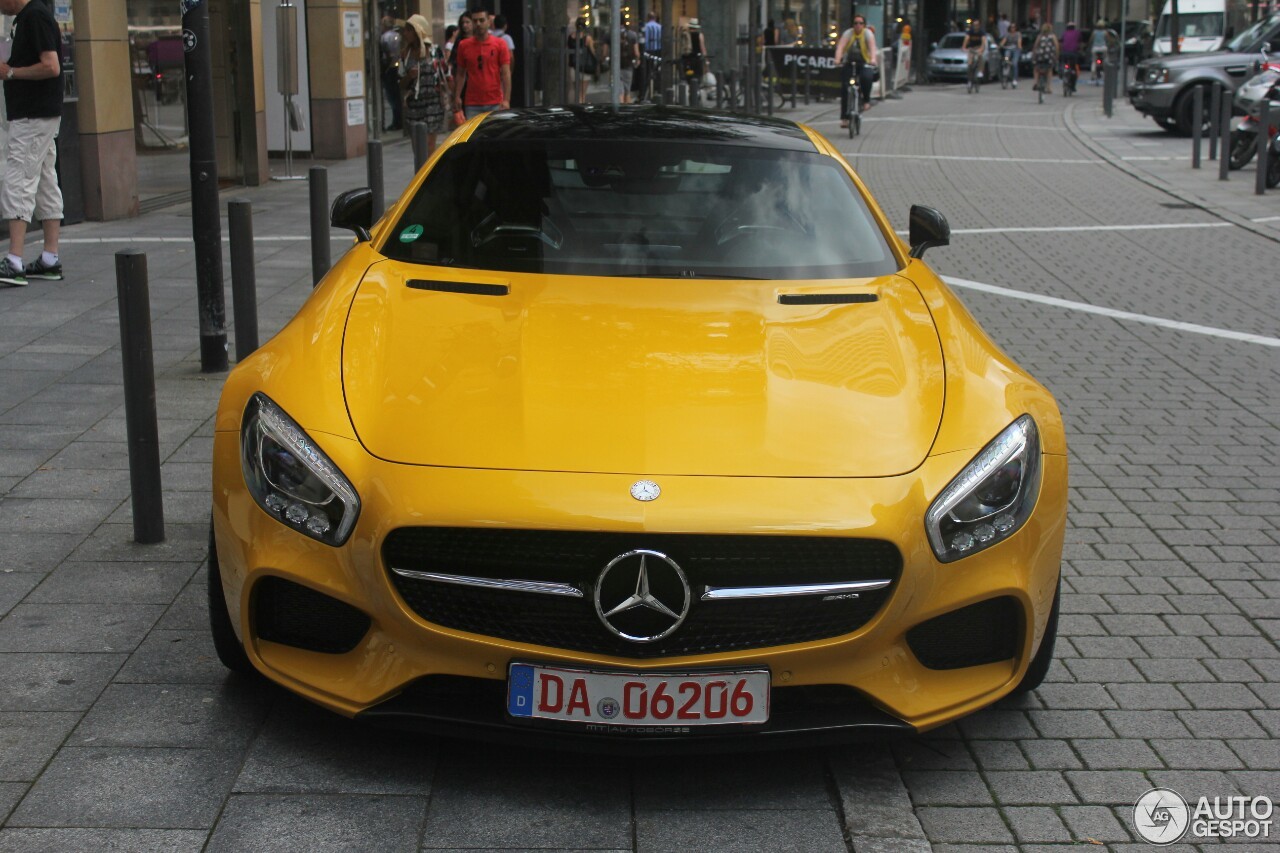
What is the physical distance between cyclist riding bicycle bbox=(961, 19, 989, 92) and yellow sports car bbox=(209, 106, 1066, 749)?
42.4m

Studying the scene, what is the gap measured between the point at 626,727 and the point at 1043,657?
1.16 metres

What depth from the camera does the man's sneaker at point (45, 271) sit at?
33.3 ft

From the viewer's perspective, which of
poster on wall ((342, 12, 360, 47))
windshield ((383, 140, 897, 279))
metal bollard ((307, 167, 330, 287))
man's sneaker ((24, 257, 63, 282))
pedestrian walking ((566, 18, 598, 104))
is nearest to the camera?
windshield ((383, 140, 897, 279))

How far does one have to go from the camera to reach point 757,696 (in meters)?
3.35

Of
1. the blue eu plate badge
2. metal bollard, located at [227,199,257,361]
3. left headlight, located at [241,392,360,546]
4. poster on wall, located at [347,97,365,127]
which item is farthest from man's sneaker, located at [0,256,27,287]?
poster on wall, located at [347,97,365,127]

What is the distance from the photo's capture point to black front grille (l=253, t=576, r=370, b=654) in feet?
11.4

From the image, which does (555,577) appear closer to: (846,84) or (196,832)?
(196,832)

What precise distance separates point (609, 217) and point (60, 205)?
6.37 meters

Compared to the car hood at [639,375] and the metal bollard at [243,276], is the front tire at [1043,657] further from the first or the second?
the metal bollard at [243,276]

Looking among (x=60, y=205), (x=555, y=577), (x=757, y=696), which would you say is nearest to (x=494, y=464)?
(x=555, y=577)

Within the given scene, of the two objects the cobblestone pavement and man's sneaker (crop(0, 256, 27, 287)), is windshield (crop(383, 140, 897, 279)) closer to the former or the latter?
the cobblestone pavement

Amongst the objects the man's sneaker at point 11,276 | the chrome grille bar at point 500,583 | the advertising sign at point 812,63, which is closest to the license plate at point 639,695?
the chrome grille bar at point 500,583

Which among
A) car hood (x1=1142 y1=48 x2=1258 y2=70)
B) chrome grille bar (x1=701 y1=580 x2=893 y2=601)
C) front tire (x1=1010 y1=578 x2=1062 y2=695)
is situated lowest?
front tire (x1=1010 y1=578 x2=1062 y2=695)

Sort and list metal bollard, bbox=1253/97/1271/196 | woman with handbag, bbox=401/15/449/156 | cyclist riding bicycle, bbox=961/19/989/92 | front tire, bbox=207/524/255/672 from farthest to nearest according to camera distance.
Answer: cyclist riding bicycle, bbox=961/19/989/92, metal bollard, bbox=1253/97/1271/196, woman with handbag, bbox=401/15/449/156, front tire, bbox=207/524/255/672
